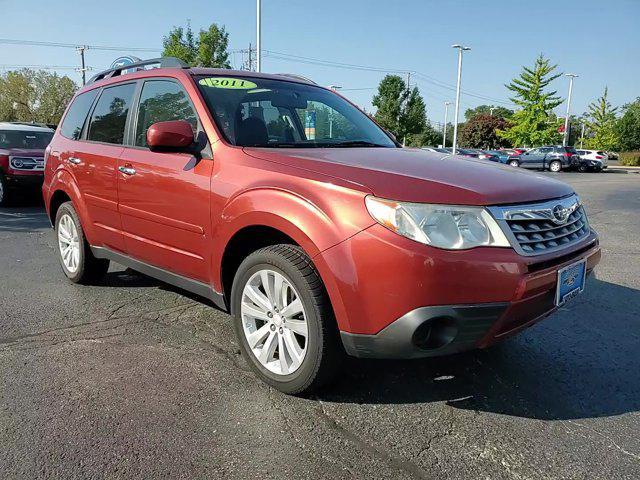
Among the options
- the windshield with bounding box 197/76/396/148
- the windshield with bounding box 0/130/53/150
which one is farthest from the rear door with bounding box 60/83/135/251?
the windshield with bounding box 0/130/53/150

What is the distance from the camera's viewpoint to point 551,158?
34406 millimetres

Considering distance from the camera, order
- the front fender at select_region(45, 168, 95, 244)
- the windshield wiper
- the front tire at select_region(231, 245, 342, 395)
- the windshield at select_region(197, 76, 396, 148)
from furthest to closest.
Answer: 1. the front fender at select_region(45, 168, 95, 244)
2. the windshield wiper
3. the windshield at select_region(197, 76, 396, 148)
4. the front tire at select_region(231, 245, 342, 395)

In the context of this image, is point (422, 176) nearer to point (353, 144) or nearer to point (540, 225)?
point (540, 225)

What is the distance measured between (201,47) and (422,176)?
2600 cm

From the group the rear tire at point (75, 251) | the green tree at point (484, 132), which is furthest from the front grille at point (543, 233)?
the green tree at point (484, 132)

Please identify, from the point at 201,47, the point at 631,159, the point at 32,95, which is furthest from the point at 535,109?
the point at 32,95

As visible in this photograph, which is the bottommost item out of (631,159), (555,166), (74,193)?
(555,166)

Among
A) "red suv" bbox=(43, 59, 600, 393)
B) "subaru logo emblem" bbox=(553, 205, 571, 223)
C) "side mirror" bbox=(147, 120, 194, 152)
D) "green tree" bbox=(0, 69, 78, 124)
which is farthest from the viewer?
"green tree" bbox=(0, 69, 78, 124)

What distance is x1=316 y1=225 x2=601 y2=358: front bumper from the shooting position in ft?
7.29

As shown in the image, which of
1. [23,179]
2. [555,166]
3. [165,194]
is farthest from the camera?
[555,166]

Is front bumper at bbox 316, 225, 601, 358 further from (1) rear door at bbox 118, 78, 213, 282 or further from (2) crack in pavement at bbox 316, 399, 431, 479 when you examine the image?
(1) rear door at bbox 118, 78, 213, 282

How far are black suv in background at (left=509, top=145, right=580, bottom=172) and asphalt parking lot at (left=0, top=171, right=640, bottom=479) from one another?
33.1 metres

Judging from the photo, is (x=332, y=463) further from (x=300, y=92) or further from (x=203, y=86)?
(x=300, y=92)

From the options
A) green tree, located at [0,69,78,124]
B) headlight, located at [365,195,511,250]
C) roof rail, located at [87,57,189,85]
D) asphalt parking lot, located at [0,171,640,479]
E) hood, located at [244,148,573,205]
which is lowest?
asphalt parking lot, located at [0,171,640,479]
